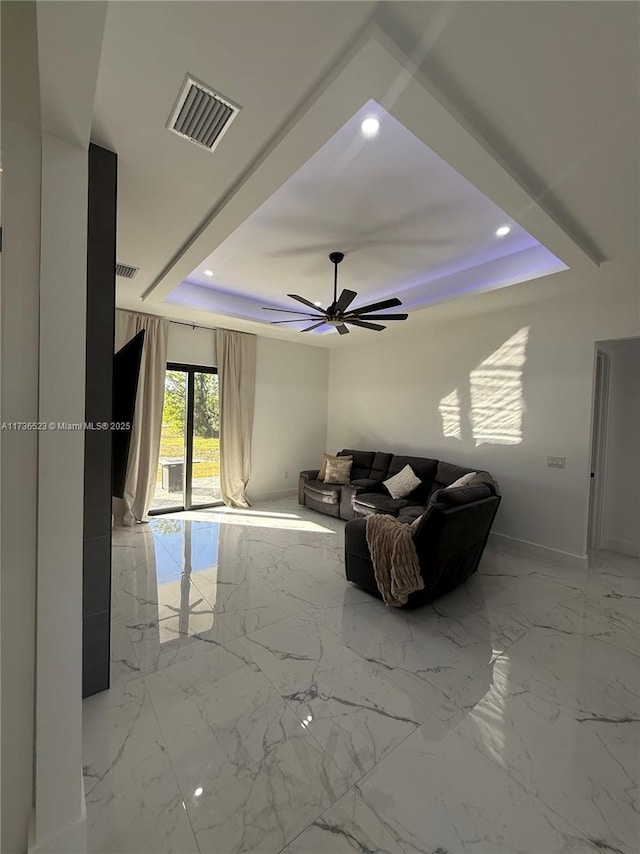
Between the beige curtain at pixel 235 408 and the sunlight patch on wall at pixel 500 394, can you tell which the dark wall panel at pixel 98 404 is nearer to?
the beige curtain at pixel 235 408

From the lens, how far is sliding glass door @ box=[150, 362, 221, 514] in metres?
5.25

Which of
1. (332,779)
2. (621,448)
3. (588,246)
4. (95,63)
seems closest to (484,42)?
(95,63)

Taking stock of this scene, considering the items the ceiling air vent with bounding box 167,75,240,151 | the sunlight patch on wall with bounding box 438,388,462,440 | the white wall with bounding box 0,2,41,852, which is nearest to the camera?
the white wall with bounding box 0,2,41,852

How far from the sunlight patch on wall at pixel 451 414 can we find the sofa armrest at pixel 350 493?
128cm

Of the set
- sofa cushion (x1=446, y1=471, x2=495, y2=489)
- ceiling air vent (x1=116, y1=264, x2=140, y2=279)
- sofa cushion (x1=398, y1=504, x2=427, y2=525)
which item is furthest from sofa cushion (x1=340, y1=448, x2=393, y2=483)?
ceiling air vent (x1=116, y1=264, x2=140, y2=279)

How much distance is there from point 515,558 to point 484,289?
295 centimetres

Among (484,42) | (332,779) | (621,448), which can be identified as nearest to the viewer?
(484,42)

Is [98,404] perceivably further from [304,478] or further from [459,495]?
[304,478]

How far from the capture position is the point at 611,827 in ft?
4.50

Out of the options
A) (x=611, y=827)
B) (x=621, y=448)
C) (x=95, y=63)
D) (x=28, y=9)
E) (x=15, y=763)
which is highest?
(x=28, y=9)

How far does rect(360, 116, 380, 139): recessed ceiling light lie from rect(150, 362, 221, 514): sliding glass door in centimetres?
411

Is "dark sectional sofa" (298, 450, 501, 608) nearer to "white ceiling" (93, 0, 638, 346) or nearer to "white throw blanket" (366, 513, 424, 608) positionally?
"white throw blanket" (366, 513, 424, 608)

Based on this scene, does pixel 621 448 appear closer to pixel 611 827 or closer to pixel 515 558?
pixel 515 558

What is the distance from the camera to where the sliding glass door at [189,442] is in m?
5.25
